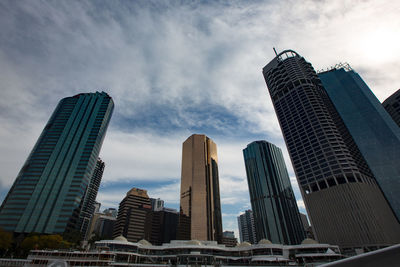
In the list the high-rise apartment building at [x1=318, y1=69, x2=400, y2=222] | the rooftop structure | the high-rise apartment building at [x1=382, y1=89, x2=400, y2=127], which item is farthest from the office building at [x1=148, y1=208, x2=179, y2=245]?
the high-rise apartment building at [x1=382, y1=89, x2=400, y2=127]

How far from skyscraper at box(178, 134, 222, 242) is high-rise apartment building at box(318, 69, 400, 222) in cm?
11109

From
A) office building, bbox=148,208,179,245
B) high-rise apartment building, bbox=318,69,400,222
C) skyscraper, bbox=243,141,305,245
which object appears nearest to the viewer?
high-rise apartment building, bbox=318,69,400,222

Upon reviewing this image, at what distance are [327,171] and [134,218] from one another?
147530 mm

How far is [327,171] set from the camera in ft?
318

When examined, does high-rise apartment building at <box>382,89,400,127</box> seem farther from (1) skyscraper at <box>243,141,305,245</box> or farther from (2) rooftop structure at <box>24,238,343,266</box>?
(2) rooftop structure at <box>24,238,343,266</box>

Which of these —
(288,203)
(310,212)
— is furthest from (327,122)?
(288,203)

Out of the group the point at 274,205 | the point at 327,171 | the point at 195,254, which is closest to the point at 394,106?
the point at 327,171

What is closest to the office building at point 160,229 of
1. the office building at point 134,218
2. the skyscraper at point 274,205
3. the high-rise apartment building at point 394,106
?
the office building at point 134,218

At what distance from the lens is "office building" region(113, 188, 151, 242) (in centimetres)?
16725

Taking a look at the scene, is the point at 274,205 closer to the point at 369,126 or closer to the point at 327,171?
the point at 327,171

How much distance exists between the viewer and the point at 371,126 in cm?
11512

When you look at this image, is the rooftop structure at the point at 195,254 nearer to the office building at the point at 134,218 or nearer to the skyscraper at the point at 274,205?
the office building at the point at 134,218

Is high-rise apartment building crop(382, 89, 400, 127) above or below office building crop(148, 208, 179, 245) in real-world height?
above

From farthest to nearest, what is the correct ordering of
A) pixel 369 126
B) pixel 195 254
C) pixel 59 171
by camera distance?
pixel 59 171 → pixel 369 126 → pixel 195 254
